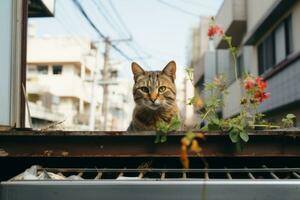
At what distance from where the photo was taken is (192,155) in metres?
2.69

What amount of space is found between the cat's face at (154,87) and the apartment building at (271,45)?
2828 mm

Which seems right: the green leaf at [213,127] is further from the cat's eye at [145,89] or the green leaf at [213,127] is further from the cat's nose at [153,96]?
the cat's eye at [145,89]

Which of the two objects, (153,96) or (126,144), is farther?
(153,96)

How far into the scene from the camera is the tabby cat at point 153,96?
14.6ft

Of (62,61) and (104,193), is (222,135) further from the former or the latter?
(62,61)

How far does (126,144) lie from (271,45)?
488 inches

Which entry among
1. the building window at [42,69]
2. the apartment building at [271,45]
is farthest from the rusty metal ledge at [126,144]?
the building window at [42,69]

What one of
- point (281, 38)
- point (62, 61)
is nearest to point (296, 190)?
point (281, 38)

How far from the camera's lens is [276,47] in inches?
536

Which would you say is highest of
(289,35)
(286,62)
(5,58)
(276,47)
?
(289,35)

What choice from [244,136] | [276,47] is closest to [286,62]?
[276,47]

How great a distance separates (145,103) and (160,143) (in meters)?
1.80

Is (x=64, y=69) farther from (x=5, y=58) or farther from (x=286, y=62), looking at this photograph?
(x=5, y=58)

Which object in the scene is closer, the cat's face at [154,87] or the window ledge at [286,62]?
the cat's face at [154,87]
